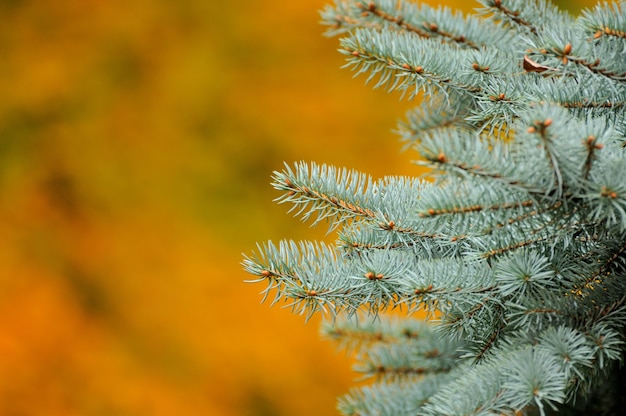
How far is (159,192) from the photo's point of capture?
90.2 inches

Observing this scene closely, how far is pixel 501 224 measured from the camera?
1.45ft

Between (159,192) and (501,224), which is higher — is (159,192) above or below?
above

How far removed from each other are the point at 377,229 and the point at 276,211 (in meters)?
1.80

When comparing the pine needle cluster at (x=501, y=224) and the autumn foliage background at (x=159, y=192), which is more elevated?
the autumn foliage background at (x=159, y=192)

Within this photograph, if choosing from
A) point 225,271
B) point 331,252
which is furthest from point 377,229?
point 225,271

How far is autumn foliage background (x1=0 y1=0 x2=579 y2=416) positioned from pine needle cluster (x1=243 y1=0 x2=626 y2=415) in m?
1.61

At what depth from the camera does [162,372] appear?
7.16ft

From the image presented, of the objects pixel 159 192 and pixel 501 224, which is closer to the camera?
pixel 501 224

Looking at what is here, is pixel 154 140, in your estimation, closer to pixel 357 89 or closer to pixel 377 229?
pixel 357 89

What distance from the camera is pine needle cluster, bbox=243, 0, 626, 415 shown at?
0.41m

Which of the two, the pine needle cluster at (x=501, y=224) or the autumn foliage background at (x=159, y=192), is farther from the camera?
the autumn foliage background at (x=159, y=192)

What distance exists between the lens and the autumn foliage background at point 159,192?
216 cm

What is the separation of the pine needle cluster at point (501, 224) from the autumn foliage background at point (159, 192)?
5.28ft

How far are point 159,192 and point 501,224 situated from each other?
6.45 feet
